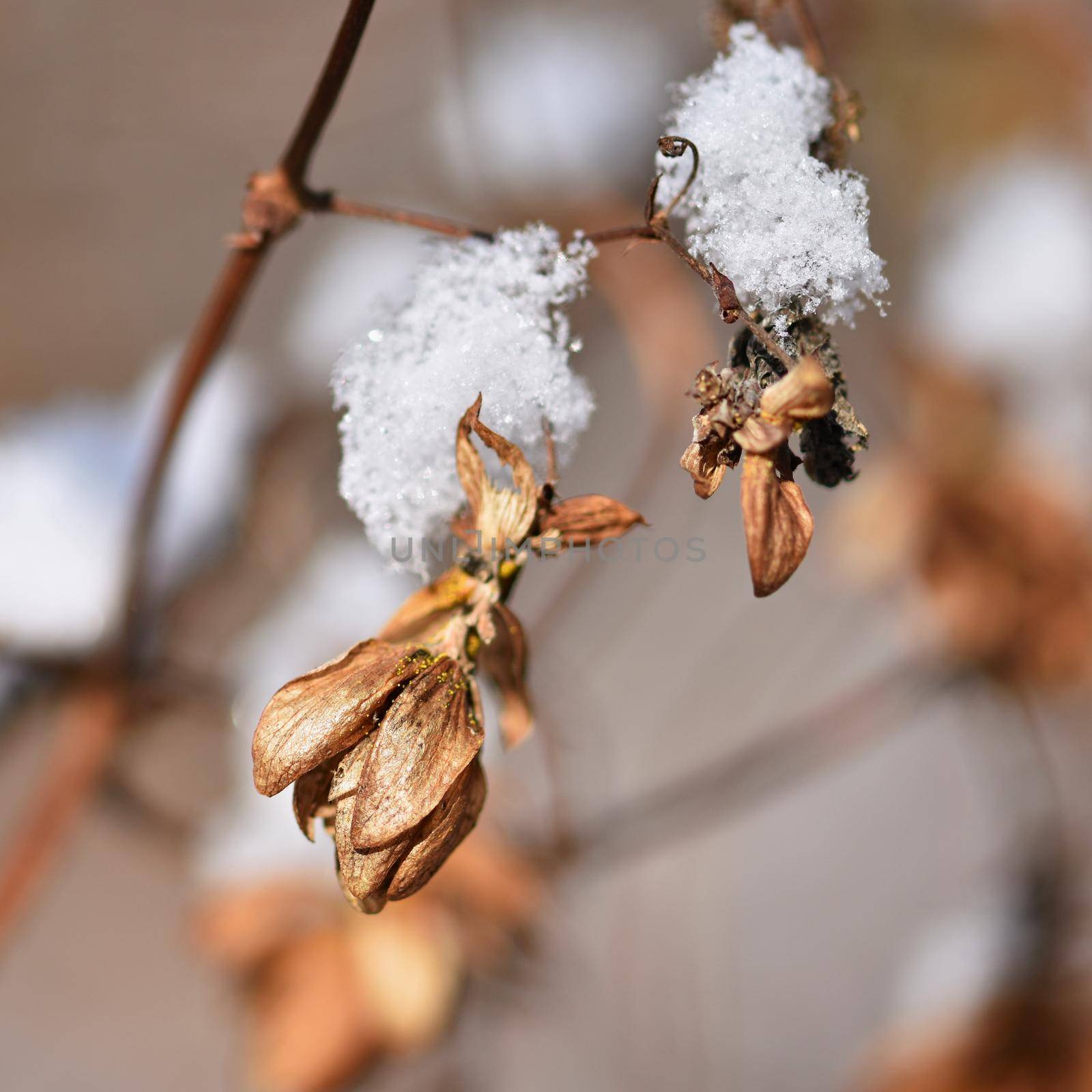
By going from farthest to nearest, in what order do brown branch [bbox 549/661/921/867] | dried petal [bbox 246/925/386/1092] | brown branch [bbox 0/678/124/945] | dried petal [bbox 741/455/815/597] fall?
brown branch [bbox 549/661/921/867] → dried petal [bbox 246/925/386/1092] → brown branch [bbox 0/678/124/945] → dried petal [bbox 741/455/815/597]

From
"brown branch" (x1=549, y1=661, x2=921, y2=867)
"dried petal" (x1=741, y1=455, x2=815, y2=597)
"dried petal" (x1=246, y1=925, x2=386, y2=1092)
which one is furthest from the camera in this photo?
"brown branch" (x1=549, y1=661, x2=921, y2=867)

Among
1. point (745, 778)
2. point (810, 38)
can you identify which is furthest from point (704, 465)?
point (745, 778)

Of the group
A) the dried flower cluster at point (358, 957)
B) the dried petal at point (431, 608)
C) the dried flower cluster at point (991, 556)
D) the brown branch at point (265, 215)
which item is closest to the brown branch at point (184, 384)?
the brown branch at point (265, 215)

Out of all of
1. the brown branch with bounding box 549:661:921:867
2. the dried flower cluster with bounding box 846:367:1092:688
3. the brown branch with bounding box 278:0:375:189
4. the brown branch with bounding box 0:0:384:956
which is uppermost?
the brown branch with bounding box 278:0:375:189

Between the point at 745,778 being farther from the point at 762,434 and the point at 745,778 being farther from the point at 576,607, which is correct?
the point at 762,434

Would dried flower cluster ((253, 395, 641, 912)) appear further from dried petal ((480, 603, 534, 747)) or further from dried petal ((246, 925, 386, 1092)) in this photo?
dried petal ((246, 925, 386, 1092))

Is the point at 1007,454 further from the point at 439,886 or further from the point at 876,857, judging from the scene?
the point at 439,886

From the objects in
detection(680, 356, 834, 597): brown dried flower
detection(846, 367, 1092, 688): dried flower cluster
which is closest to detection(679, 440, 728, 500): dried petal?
detection(680, 356, 834, 597): brown dried flower

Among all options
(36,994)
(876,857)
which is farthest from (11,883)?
(876,857)
